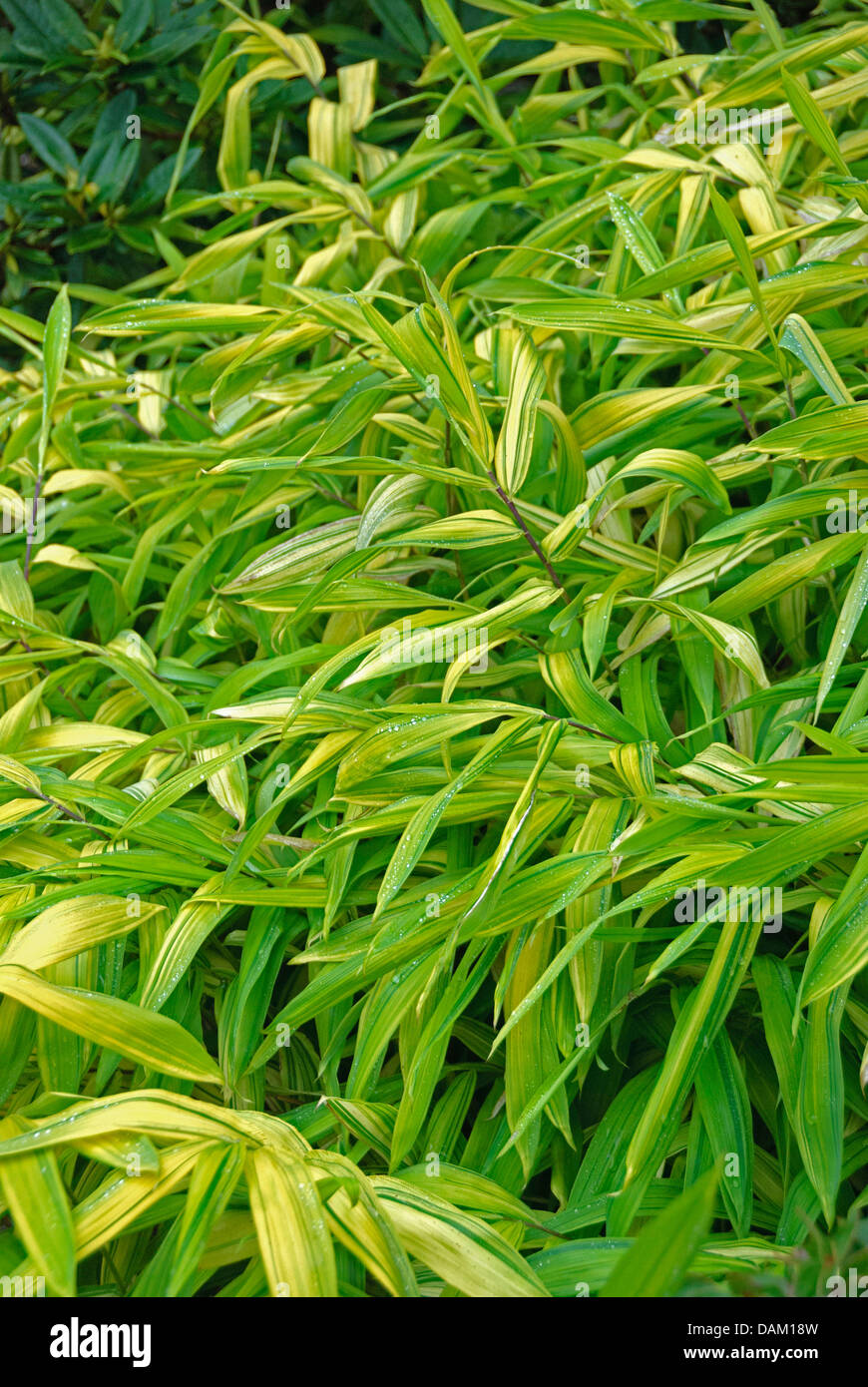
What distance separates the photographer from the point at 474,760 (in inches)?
23.4

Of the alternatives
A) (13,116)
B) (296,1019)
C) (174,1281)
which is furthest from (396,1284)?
(13,116)

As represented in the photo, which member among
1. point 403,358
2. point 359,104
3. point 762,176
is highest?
point 359,104

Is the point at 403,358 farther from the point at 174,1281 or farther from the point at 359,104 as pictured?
the point at 359,104

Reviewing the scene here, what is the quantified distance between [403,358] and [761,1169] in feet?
1.78

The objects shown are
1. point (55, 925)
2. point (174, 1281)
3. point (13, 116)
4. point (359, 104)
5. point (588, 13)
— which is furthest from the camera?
point (13, 116)

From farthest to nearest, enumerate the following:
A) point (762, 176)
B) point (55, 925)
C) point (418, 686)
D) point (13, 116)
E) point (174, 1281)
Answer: point (13, 116)
point (762, 176)
point (418, 686)
point (55, 925)
point (174, 1281)

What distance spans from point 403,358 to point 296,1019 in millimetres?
425

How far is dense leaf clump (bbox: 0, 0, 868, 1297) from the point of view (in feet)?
1.69

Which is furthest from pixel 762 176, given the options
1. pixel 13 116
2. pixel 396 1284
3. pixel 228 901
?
pixel 13 116

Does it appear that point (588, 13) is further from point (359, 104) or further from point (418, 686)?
point (418, 686)

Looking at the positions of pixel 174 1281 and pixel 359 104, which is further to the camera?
pixel 359 104

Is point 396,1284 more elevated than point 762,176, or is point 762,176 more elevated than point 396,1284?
point 762,176

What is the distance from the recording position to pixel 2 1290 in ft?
1.54

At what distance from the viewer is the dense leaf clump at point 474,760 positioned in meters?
0.51
